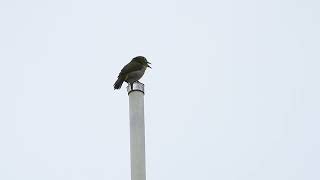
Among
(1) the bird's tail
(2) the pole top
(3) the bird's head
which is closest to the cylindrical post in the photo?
(2) the pole top

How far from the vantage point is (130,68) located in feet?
31.7

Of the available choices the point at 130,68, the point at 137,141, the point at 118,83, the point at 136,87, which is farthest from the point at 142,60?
the point at 137,141

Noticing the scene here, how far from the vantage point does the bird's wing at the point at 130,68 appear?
9.57 metres

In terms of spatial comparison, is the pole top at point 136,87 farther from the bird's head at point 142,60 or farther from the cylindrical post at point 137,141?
the bird's head at point 142,60

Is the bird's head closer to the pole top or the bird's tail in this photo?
the bird's tail

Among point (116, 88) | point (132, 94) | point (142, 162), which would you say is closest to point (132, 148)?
point (142, 162)

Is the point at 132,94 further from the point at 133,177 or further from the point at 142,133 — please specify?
the point at 133,177

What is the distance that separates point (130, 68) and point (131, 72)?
9 centimetres

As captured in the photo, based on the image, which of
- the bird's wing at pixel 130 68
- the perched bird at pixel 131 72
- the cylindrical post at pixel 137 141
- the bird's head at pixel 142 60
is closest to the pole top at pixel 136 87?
the cylindrical post at pixel 137 141

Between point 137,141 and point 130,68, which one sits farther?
point 130,68

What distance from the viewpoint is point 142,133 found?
5.52 meters

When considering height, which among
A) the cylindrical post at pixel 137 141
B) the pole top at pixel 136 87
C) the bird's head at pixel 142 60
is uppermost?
the bird's head at pixel 142 60

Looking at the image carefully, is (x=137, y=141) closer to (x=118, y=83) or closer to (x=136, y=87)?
(x=136, y=87)

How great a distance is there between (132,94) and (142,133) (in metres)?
0.70
